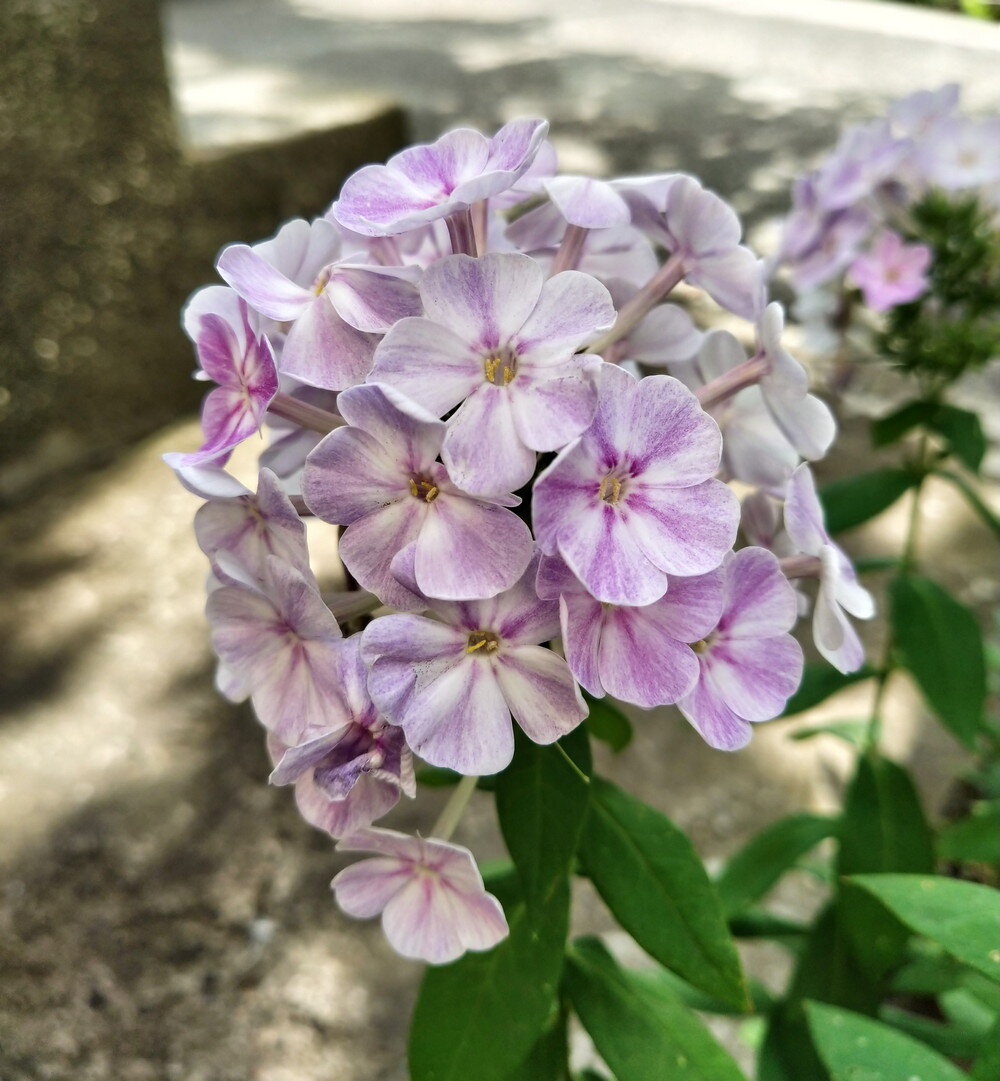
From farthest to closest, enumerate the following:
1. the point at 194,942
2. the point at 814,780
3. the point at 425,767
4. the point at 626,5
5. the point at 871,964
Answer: the point at 626,5 < the point at 814,780 < the point at 194,942 < the point at 871,964 < the point at 425,767

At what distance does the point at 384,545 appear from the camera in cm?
59

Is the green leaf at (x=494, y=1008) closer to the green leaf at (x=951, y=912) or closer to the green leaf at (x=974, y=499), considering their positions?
the green leaf at (x=951, y=912)

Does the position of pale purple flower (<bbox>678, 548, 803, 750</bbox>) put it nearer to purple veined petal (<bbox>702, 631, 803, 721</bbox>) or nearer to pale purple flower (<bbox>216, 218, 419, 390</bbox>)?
purple veined petal (<bbox>702, 631, 803, 721</bbox>)

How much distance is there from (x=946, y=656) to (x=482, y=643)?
0.99 m

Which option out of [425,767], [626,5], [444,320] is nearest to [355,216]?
[444,320]

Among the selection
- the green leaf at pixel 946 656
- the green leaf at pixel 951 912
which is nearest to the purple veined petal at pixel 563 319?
the green leaf at pixel 951 912

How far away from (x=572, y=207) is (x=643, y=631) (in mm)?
276

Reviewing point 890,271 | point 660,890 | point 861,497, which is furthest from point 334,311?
point 861,497

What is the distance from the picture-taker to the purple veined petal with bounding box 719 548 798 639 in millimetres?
614

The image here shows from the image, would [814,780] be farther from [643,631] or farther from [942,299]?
[643,631]

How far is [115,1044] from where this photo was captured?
59.4 inches

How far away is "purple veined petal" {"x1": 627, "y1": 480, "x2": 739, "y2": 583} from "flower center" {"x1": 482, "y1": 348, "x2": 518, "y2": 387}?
102mm

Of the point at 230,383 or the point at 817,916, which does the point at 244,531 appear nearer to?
the point at 230,383

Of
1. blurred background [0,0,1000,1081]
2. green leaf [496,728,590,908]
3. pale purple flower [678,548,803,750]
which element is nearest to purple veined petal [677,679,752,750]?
pale purple flower [678,548,803,750]
